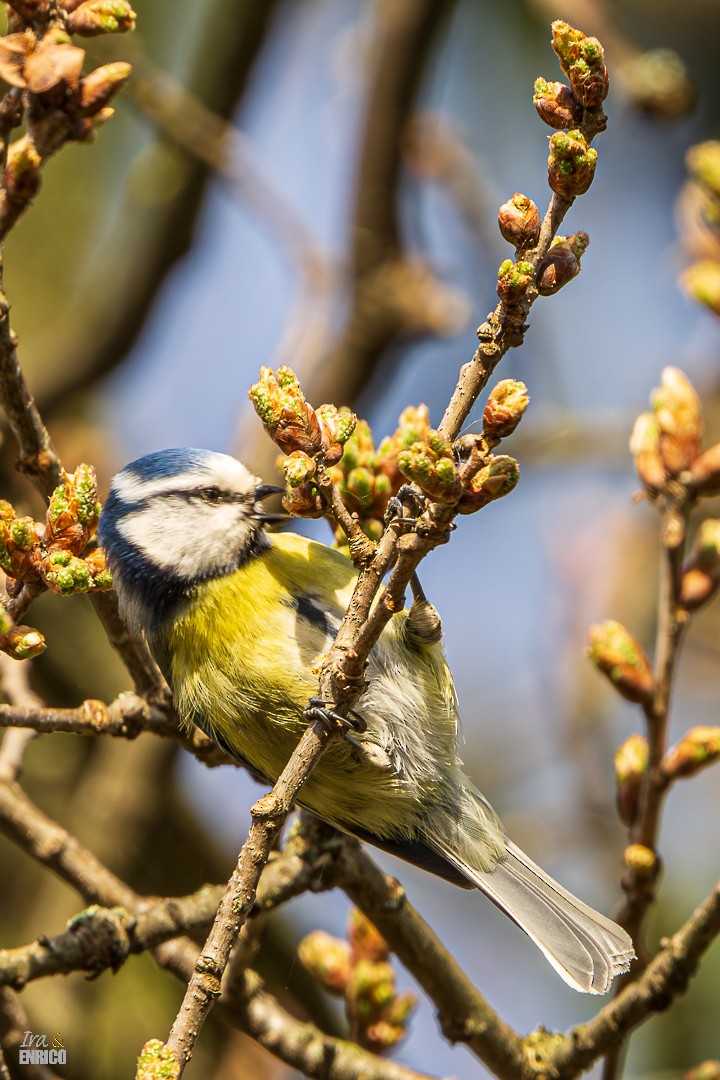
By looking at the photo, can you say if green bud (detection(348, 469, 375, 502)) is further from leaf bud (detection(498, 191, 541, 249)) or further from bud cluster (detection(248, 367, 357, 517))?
leaf bud (detection(498, 191, 541, 249))

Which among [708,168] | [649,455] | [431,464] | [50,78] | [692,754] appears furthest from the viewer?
[708,168]

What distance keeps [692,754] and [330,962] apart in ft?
3.68

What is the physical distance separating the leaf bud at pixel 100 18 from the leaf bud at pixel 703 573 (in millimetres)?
1324

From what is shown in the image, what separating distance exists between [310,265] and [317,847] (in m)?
2.51

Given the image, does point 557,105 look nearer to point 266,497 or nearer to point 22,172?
point 22,172

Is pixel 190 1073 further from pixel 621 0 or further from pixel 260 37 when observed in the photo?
pixel 621 0

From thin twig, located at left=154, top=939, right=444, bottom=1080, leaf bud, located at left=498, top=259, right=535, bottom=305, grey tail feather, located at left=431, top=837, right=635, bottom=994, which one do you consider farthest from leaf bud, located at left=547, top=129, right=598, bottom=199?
thin twig, located at left=154, top=939, right=444, bottom=1080

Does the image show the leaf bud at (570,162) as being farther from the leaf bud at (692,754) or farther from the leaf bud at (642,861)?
the leaf bud at (642,861)

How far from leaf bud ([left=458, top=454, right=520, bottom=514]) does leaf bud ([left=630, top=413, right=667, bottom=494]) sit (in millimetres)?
706

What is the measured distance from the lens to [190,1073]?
348 centimetres

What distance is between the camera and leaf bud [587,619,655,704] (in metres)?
2.02

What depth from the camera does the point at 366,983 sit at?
→ 2.56 metres

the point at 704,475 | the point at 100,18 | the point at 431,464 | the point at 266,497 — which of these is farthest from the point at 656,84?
the point at 431,464

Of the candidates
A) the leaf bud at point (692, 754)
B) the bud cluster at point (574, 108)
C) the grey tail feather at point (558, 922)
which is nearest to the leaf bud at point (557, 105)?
the bud cluster at point (574, 108)
